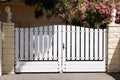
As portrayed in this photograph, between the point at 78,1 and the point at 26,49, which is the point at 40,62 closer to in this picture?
the point at 26,49

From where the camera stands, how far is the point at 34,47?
15.5 meters

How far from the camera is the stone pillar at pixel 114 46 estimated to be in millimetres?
15472

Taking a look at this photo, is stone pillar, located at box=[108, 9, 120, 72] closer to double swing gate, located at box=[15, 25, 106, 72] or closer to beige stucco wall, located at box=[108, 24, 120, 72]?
beige stucco wall, located at box=[108, 24, 120, 72]

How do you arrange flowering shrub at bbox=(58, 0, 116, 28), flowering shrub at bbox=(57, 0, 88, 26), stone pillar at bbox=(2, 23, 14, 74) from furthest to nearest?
flowering shrub at bbox=(57, 0, 88, 26) < flowering shrub at bbox=(58, 0, 116, 28) < stone pillar at bbox=(2, 23, 14, 74)

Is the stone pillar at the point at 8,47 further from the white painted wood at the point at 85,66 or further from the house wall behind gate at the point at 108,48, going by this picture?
the white painted wood at the point at 85,66

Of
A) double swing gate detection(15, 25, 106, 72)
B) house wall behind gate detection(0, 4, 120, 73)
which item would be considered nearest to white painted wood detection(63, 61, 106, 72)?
double swing gate detection(15, 25, 106, 72)

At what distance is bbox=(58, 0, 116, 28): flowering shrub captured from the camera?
1791 centimetres

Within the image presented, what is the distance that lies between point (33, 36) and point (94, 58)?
2.38m

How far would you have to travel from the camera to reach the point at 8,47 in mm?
15211

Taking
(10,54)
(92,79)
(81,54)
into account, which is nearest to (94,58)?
(81,54)

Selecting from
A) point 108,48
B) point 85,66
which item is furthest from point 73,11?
point 85,66

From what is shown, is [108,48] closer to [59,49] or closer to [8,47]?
[59,49]

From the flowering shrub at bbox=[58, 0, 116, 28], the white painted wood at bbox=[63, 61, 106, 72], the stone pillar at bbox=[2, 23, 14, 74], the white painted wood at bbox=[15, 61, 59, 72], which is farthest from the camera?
the flowering shrub at bbox=[58, 0, 116, 28]

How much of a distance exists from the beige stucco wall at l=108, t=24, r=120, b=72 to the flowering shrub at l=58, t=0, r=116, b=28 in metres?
2.16
